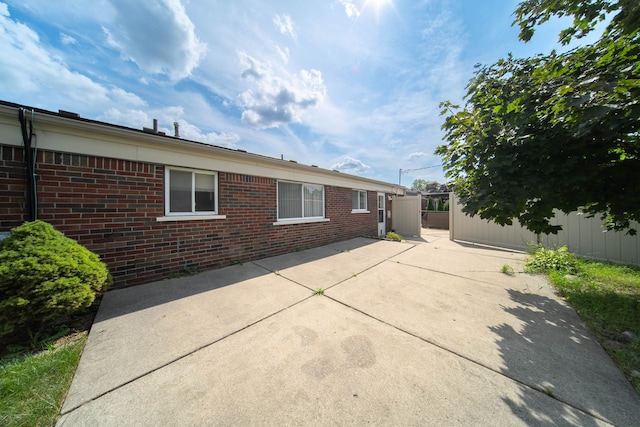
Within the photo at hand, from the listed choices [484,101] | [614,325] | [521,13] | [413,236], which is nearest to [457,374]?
[614,325]

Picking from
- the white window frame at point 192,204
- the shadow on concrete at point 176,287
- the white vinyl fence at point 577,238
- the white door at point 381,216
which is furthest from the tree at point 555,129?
the white door at point 381,216

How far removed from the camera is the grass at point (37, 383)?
151cm

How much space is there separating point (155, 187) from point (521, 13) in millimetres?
6881

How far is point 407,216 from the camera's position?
11172 millimetres

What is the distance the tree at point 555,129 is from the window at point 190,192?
201 inches

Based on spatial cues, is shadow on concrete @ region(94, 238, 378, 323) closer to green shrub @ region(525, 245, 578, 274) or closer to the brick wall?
the brick wall

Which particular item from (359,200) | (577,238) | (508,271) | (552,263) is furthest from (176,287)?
→ (577,238)

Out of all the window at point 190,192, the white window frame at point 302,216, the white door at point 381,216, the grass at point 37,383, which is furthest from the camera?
the white door at point 381,216

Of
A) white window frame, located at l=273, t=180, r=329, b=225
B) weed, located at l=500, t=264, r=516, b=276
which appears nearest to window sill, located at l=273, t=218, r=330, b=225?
white window frame, located at l=273, t=180, r=329, b=225

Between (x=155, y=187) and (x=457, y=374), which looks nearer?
(x=457, y=374)

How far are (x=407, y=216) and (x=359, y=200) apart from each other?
321cm

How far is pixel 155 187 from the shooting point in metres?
4.19

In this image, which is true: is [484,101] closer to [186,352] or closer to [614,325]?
[614,325]

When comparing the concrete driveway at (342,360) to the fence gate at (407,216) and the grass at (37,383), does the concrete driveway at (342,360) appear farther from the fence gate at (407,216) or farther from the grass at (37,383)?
the fence gate at (407,216)
